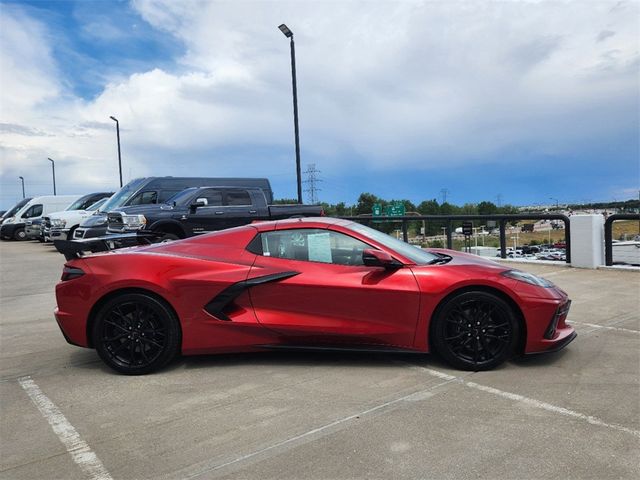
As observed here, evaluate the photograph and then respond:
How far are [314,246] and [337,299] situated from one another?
0.55m

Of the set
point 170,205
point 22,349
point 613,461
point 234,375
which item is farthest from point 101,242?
point 170,205

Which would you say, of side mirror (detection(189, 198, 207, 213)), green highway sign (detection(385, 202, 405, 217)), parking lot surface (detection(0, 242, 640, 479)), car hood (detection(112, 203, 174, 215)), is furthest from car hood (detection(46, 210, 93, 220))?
parking lot surface (detection(0, 242, 640, 479))

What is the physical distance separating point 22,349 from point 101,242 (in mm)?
1631

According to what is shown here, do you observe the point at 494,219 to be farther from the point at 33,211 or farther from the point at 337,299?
the point at 33,211

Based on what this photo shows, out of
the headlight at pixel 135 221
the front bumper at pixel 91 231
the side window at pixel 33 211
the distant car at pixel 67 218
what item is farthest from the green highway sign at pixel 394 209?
the side window at pixel 33 211

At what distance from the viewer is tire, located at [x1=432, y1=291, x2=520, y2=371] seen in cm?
431

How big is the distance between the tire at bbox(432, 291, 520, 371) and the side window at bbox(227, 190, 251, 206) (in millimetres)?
10211

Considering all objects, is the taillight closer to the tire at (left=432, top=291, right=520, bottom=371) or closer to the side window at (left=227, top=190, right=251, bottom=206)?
the tire at (left=432, top=291, right=520, bottom=371)

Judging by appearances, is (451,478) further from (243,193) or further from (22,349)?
(243,193)

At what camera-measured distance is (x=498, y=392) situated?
3.91 meters

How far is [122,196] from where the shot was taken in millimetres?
17516

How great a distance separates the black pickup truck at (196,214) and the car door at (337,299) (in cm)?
741

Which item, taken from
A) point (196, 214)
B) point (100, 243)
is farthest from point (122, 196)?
point (100, 243)

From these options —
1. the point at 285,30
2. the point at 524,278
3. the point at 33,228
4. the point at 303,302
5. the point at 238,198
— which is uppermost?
the point at 285,30
